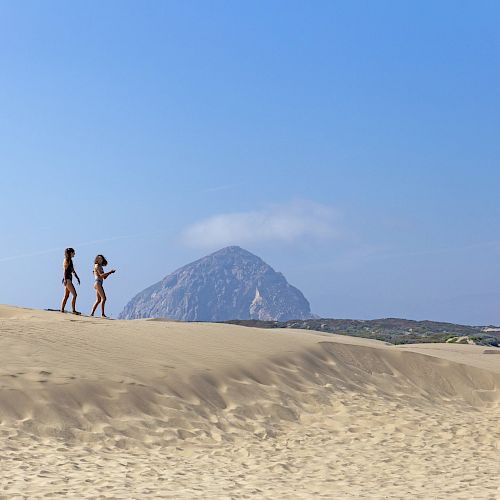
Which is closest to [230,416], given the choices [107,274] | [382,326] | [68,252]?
[107,274]

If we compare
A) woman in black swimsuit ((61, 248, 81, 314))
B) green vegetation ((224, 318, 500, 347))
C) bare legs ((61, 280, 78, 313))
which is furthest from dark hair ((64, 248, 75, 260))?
green vegetation ((224, 318, 500, 347))

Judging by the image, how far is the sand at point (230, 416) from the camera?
27.1 feet

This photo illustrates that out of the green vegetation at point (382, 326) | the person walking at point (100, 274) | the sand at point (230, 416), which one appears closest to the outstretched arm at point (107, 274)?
the person walking at point (100, 274)

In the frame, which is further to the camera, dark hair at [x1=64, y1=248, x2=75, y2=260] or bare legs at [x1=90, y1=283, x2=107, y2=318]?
bare legs at [x1=90, y1=283, x2=107, y2=318]

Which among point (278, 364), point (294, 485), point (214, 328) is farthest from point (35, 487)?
point (214, 328)

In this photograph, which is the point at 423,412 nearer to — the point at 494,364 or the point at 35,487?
the point at 494,364

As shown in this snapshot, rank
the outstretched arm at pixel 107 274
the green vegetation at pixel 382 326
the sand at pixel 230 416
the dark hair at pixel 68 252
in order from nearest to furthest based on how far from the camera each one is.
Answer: the sand at pixel 230 416
the dark hair at pixel 68 252
the outstretched arm at pixel 107 274
the green vegetation at pixel 382 326

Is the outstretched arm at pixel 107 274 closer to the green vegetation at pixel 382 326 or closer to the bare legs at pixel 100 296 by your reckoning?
the bare legs at pixel 100 296

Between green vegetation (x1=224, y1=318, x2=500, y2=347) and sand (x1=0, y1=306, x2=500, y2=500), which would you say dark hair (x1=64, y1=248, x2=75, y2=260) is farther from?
green vegetation (x1=224, y1=318, x2=500, y2=347)

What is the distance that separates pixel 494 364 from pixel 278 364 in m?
6.36

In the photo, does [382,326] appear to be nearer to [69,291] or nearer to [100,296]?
[100,296]

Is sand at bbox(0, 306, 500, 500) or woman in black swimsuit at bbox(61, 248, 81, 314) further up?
woman in black swimsuit at bbox(61, 248, 81, 314)

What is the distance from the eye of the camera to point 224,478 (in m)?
8.44

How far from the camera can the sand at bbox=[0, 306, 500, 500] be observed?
827cm
